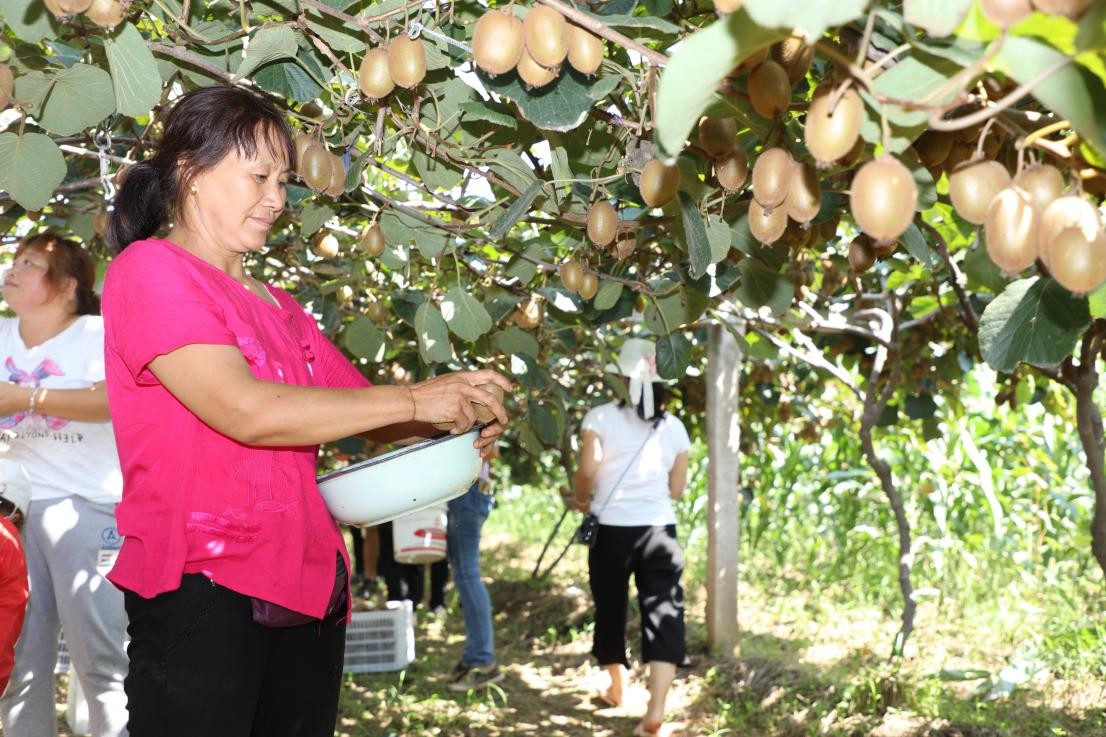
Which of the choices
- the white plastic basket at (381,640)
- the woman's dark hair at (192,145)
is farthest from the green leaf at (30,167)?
the white plastic basket at (381,640)

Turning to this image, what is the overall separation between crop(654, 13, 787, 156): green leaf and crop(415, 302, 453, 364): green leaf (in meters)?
1.75

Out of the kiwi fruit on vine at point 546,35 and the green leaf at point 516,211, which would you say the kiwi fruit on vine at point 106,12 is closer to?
the kiwi fruit on vine at point 546,35

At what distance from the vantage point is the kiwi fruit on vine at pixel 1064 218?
2.74 feet

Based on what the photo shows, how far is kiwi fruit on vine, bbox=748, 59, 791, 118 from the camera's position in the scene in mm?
1025

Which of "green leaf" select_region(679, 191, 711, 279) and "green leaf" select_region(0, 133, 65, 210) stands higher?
"green leaf" select_region(0, 133, 65, 210)

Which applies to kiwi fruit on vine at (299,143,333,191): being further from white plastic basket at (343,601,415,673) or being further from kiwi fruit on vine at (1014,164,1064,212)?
white plastic basket at (343,601,415,673)

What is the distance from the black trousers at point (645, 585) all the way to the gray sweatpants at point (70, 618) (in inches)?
88.6

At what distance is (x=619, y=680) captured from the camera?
15.9 feet

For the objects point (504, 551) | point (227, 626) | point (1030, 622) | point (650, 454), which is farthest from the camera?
point (504, 551)

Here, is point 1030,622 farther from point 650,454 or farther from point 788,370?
point 650,454

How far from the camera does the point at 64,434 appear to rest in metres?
2.72

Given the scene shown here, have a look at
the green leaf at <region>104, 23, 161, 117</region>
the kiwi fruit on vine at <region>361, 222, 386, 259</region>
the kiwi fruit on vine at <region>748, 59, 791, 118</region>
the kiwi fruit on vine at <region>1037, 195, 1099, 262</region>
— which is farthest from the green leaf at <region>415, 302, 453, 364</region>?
the kiwi fruit on vine at <region>1037, 195, 1099, 262</region>

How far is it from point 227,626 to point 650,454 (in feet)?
9.89

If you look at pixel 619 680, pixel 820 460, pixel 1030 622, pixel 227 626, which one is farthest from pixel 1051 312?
pixel 820 460
